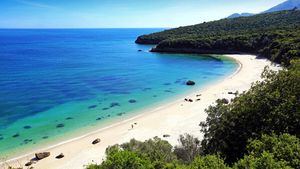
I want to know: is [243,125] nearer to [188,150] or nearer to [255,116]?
[255,116]

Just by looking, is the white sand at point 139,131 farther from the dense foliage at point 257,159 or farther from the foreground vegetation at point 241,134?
the dense foliage at point 257,159

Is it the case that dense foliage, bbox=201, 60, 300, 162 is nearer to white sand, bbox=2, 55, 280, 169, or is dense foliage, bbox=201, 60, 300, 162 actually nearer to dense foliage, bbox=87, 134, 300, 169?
dense foliage, bbox=87, 134, 300, 169

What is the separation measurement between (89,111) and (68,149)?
1344 cm

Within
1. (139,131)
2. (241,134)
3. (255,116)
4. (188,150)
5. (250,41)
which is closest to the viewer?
(241,134)

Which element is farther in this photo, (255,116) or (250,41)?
(250,41)

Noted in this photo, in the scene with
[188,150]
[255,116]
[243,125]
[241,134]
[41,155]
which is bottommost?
[41,155]

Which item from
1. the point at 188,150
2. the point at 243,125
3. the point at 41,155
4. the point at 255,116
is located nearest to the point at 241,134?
the point at 243,125

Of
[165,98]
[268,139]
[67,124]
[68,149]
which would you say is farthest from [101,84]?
[268,139]

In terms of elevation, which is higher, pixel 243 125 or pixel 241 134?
pixel 243 125

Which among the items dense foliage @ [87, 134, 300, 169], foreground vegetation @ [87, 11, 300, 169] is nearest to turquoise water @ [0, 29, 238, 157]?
foreground vegetation @ [87, 11, 300, 169]

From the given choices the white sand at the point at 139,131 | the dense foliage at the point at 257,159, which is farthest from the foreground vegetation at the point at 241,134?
the white sand at the point at 139,131

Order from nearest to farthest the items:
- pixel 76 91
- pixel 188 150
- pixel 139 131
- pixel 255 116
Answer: pixel 255 116
pixel 188 150
pixel 139 131
pixel 76 91

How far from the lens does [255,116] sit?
2125 cm

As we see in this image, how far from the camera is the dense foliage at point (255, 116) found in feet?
64.4
